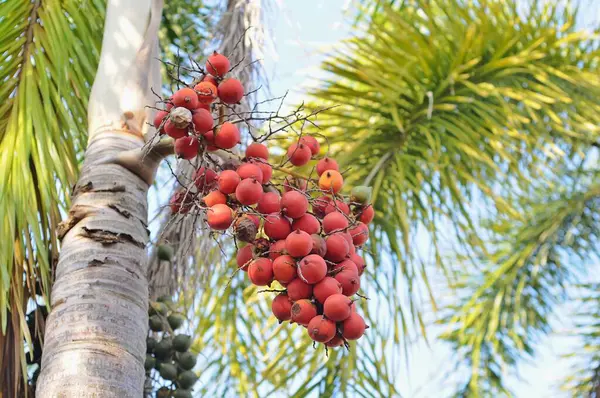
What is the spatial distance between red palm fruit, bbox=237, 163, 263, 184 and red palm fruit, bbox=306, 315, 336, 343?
0.92 feet

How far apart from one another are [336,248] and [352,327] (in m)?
0.14

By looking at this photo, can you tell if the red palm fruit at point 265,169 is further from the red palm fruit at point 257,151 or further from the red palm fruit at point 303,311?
the red palm fruit at point 303,311

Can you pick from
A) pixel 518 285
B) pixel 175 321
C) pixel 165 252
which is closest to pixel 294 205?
pixel 175 321

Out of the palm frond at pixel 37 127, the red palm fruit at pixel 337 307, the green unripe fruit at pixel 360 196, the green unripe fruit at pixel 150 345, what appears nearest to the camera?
the red palm fruit at pixel 337 307

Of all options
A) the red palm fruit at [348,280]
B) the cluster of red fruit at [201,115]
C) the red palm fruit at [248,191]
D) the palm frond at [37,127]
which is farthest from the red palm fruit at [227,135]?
the palm frond at [37,127]

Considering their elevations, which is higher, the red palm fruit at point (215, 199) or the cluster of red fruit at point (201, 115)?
the cluster of red fruit at point (201, 115)

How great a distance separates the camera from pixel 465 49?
134 inches

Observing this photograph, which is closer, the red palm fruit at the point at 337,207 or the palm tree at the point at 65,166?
the red palm fruit at the point at 337,207

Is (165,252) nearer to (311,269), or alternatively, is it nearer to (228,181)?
(228,181)

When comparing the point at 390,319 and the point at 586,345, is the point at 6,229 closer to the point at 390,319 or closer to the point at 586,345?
the point at 390,319

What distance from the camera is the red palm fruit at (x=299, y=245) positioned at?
1470mm

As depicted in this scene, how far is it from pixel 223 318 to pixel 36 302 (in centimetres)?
119

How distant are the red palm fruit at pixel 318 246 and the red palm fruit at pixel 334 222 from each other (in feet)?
0.15

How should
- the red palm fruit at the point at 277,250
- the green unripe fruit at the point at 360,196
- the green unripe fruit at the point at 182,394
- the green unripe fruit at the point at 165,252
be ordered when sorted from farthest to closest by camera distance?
1. the green unripe fruit at the point at 165,252
2. the green unripe fruit at the point at 182,394
3. the green unripe fruit at the point at 360,196
4. the red palm fruit at the point at 277,250
